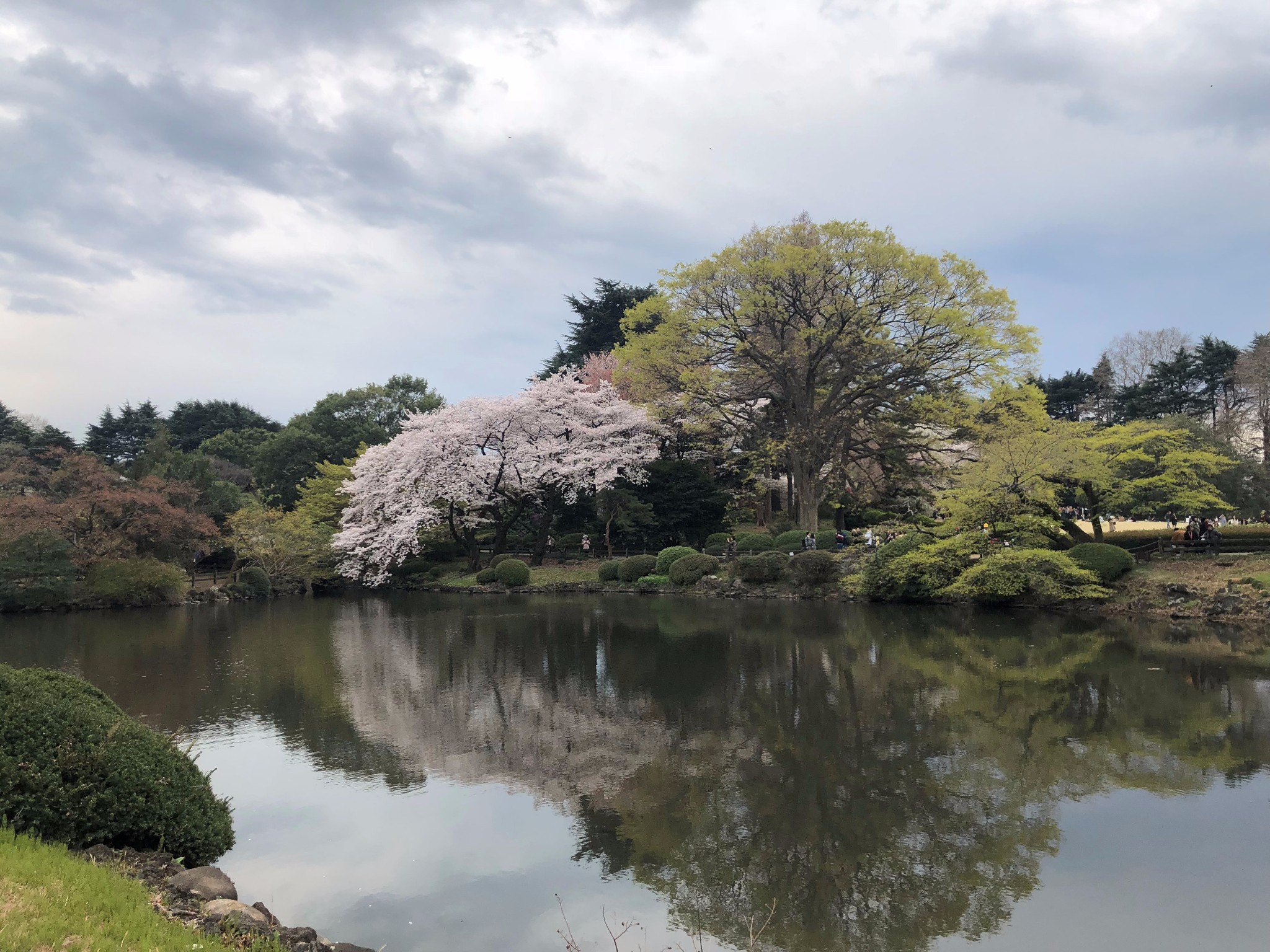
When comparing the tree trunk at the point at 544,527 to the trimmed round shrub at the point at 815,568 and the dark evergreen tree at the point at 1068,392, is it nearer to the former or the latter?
the trimmed round shrub at the point at 815,568

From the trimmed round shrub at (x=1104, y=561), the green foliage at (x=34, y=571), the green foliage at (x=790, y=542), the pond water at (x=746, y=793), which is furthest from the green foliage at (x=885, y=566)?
the green foliage at (x=34, y=571)

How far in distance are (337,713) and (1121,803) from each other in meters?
9.35

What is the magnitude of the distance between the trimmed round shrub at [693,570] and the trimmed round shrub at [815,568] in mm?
3275

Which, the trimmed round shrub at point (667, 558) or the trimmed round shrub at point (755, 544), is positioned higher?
the trimmed round shrub at point (755, 544)

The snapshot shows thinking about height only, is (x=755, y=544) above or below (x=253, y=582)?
above

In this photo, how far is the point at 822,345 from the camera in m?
27.2

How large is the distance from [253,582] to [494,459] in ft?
34.2

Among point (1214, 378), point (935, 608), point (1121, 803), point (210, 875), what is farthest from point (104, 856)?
point (1214, 378)

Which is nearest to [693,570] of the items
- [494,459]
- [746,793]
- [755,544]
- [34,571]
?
[755,544]

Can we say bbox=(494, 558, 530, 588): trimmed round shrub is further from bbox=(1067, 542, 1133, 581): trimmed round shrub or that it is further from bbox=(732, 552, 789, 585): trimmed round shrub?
bbox=(1067, 542, 1133, 581): trimmed round shrub

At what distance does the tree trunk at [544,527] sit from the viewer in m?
33.5

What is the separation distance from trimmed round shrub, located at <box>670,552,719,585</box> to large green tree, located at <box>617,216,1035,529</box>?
164 inches

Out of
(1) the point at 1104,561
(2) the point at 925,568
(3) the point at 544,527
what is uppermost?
(3) the point at 544,527

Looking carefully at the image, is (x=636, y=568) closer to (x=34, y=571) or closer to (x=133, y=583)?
(x=133, y=583)
